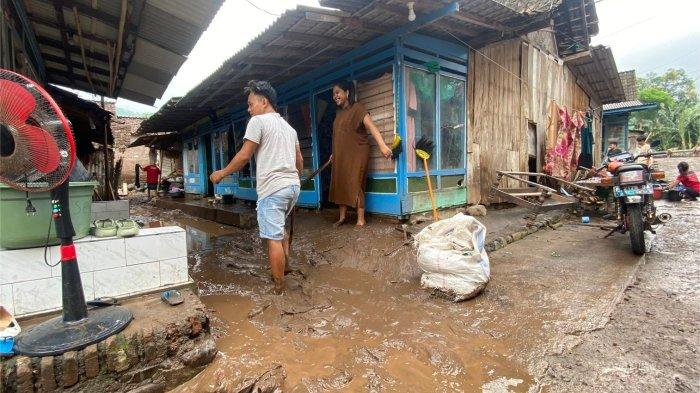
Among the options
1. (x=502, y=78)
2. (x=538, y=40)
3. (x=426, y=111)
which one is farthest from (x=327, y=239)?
(x=538, y=40)

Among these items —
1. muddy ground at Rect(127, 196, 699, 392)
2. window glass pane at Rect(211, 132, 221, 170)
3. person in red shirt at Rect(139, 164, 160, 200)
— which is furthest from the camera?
person in red shirt at Rect(139, 164, 160, 200)

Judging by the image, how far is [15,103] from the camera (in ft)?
5.52

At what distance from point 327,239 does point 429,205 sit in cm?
173

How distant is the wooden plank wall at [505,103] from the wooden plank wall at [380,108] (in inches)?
73.1

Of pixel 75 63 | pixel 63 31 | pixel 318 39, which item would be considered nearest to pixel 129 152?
pixel 75 63

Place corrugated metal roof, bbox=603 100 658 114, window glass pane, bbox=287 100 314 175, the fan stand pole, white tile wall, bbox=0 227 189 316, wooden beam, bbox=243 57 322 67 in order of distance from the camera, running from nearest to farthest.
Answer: the fan stand pole, white tile wall, bbox=0 227 189 316, wooden beam, bbox=243 57 322 67, window glass pane, bbox=287 100 314 175, corrugated metal roof, bbox=603 100 658 114

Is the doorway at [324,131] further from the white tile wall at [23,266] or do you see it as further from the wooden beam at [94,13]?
the white tile wall at [23,266]

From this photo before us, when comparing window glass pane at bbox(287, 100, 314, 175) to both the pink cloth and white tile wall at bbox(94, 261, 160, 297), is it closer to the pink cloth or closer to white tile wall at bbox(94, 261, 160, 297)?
white tile wall at bbox(94, 261, 160, 297)

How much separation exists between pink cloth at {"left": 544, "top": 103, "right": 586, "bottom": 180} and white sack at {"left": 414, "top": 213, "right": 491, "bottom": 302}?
5.69 metres

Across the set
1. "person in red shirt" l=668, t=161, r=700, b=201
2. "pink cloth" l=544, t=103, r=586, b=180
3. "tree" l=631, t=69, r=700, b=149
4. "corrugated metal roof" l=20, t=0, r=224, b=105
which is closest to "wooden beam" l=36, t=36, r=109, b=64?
"corrugated metal roof" l=20, t=0, r=224, b=105

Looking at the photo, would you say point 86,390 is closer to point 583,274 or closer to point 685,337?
point 685,337

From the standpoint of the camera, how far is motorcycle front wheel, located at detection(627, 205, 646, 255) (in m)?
3.88

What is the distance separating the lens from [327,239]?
4758mm

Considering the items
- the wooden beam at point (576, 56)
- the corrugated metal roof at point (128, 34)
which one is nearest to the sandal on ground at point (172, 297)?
the corrugated metal roof at point (128, 34)
